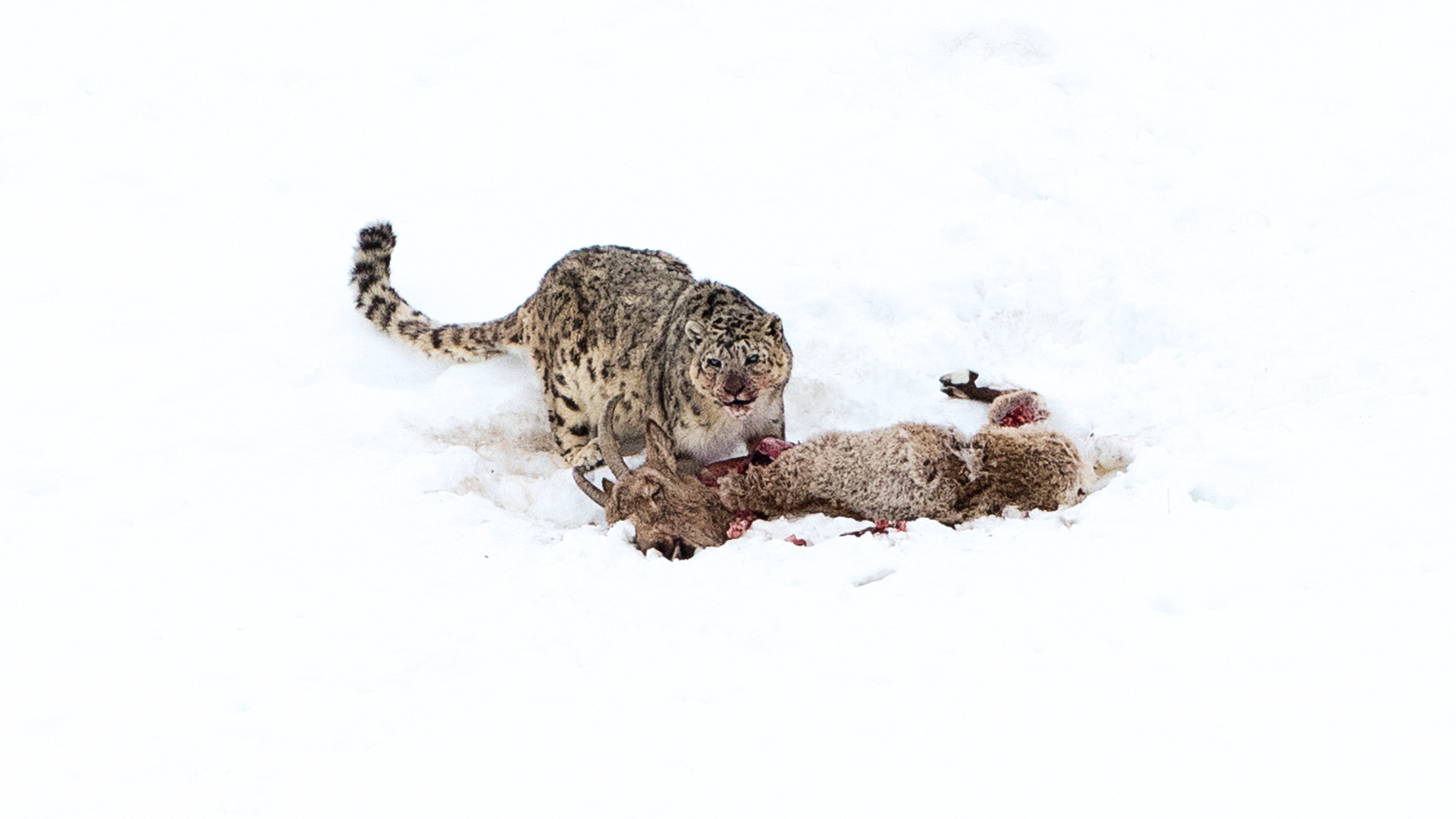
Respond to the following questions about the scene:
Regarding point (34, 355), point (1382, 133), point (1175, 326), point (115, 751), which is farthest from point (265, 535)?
point (1382, 133)

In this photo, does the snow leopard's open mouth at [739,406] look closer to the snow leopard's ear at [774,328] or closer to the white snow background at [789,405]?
the snow leopard's ear at [774,328]

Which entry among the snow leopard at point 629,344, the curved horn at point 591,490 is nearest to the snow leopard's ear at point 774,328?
the snow leopard at point 629,344

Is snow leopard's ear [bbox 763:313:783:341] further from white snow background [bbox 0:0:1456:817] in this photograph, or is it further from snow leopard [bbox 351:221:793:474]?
white snow background [bbox 0:0:1456:817]

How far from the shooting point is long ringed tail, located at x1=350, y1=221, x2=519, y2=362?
9828 millimetres

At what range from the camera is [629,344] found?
9219 mm

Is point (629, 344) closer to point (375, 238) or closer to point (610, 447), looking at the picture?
point (610, 447)

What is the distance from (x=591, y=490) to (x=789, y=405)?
1.95 meters

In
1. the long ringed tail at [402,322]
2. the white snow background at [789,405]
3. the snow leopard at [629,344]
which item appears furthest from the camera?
the long ringed tail at [402,322]

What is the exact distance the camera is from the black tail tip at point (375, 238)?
989 centimetres

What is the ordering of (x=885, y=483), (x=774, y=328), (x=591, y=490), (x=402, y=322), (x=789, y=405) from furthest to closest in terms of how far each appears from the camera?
(x=402, y=322) → (x=789, y=405) → (x=774, y=328) → (x=591, y=490) → (x=885, y=483)

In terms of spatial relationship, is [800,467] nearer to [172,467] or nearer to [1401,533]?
[1401,533]

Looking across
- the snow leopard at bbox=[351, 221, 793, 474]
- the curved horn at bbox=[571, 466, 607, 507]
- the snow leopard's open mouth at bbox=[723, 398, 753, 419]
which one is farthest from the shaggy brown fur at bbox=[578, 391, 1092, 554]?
the snow leopard at bbox=[351, 221, 793, 474]

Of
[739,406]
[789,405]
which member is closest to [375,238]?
[789,405]

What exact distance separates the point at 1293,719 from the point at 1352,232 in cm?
575
